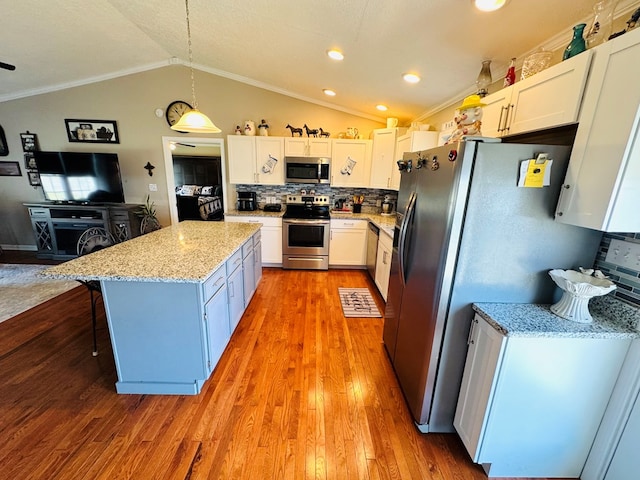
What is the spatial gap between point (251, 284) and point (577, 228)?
107 inches

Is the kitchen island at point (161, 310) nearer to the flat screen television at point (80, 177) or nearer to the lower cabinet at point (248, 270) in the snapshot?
the lower cabinet at point (248, 270)

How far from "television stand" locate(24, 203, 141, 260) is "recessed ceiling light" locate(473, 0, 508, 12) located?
16.2 feet

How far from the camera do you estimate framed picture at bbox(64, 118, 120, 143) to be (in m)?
4.33

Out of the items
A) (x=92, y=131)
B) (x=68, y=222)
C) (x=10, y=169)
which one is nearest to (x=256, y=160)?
(x=92, y=131)

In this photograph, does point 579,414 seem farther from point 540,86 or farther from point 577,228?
point 540,86

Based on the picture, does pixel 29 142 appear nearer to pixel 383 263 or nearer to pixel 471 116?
pixel 383 263

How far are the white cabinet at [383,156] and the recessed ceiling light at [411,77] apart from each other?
1172 millimetres

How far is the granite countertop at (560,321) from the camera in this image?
3.89ft

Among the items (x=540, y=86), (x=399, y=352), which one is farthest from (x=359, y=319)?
(x=540, y=86)

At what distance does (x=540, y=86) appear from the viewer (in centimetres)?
141

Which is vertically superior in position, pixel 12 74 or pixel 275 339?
pixel 12 74

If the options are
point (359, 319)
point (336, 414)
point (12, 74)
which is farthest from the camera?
point (12, 74)

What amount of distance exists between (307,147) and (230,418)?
11.8 ft

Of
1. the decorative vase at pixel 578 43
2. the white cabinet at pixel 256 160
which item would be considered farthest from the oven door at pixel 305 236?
the decorative vase at pixel 578 43
